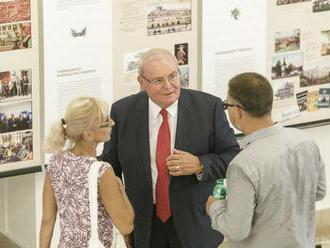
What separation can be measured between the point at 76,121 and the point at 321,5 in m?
2.69

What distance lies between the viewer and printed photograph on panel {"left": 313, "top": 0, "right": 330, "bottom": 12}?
5.49 m

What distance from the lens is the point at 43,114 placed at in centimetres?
448

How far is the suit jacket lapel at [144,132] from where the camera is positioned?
12.8 feet

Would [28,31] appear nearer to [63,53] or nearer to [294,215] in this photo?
[63,53]

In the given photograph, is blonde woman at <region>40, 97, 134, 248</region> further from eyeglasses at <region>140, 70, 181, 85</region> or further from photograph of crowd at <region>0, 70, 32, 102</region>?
photograph of crowd at <region>0, 70, 32, 102</region>

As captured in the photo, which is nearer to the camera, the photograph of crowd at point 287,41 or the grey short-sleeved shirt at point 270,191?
the grey short-sleeved shirt at point 270,191

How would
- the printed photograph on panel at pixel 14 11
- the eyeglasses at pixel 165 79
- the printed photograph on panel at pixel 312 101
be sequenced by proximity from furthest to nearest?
the printed photograph on panel at pixel 312 101
the printed photograph on panel at pixel 14 11
the eyeglasses at pixel 165 79

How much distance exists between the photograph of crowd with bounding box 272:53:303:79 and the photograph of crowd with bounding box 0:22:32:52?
5.95 feet

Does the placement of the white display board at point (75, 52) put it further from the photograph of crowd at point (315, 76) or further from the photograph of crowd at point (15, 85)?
the photograph of crowd at point (315, 76)

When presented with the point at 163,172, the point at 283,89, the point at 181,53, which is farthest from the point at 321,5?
the point at 163,172

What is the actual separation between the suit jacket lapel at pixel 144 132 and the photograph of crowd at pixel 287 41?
1695 mm

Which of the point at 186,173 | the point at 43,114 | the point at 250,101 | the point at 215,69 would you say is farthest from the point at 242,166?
the point at 215,69

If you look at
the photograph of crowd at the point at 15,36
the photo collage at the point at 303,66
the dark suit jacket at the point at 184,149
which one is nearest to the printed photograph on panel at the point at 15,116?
the photograph of crowd at the point at 15,36

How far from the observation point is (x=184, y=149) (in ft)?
12.8
